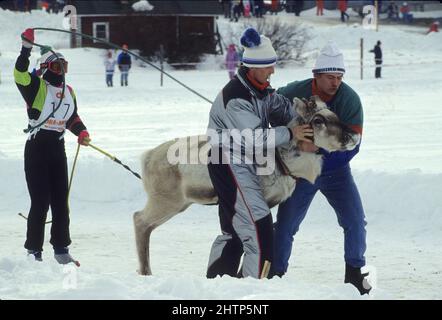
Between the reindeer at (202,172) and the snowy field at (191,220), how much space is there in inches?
17.7

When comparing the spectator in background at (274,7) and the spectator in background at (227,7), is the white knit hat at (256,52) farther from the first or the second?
Result: the spectator in background at (227,7)

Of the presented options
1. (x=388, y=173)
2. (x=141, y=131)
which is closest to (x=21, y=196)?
(x=388, y=173)

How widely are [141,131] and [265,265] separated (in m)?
10.7

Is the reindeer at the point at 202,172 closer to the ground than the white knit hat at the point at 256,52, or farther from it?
closer to the ground

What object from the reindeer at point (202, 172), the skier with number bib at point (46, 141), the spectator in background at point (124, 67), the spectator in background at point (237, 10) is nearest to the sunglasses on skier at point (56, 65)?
the skier with number bib at point (46, 141)

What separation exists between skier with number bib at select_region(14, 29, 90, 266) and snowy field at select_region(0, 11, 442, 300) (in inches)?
15.7

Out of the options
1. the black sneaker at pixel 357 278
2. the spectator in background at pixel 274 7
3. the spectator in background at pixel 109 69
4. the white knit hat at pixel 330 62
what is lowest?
the spectator in background at pixel 109 69

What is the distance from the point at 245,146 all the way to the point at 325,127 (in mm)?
573

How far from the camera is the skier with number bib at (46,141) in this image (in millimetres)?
6828

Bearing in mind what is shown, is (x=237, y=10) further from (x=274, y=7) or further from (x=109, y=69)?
(x=109, y=69)

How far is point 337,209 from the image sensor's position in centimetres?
627

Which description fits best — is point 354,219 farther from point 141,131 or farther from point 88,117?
point 88,117

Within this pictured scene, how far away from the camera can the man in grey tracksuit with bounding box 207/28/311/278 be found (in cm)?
533

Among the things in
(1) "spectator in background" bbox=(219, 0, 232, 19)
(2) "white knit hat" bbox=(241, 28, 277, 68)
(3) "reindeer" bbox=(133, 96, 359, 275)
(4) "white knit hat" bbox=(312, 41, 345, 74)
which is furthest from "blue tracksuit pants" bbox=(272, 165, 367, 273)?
(1) "spectator in background" bbox=(219, 0, 232, 19)
